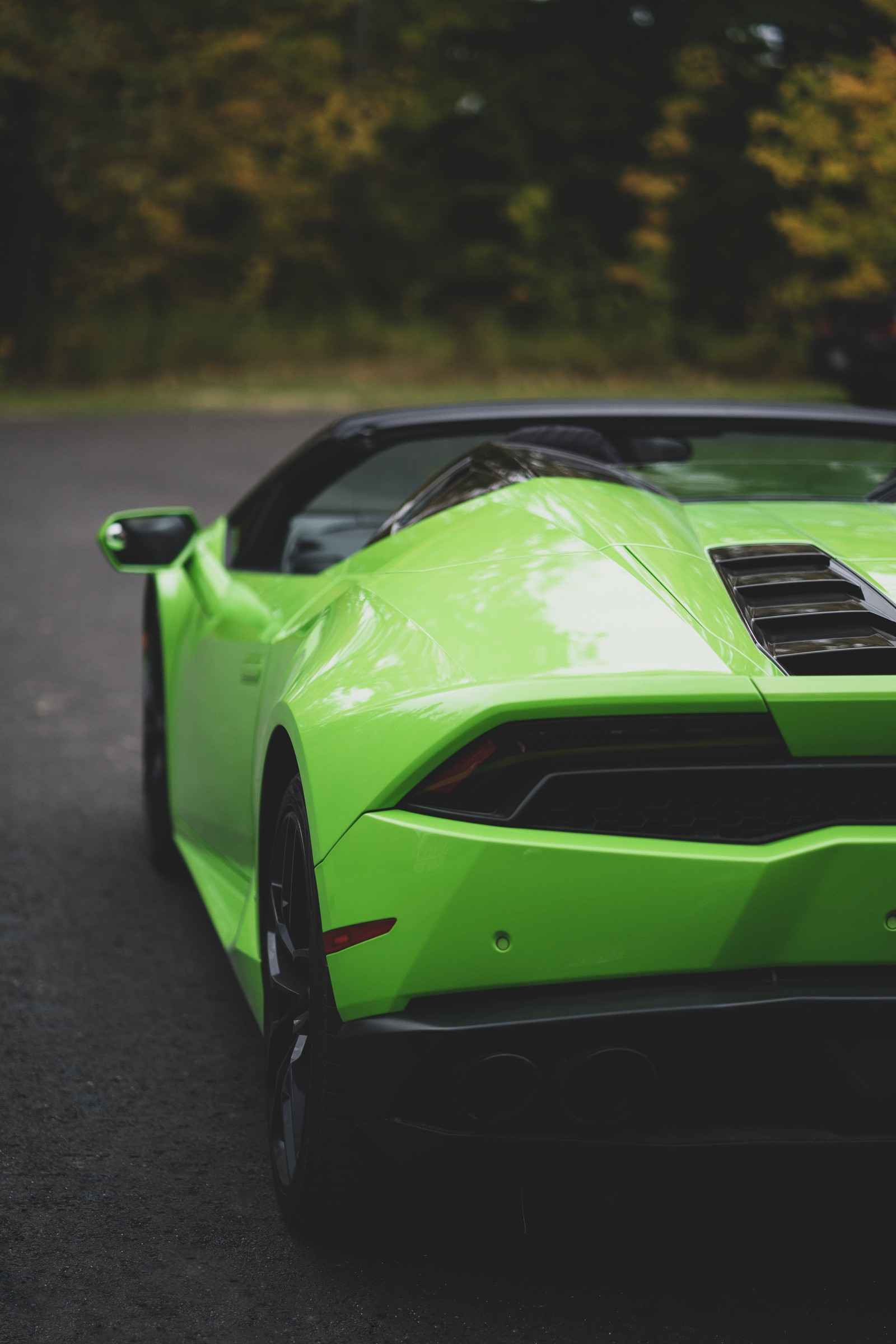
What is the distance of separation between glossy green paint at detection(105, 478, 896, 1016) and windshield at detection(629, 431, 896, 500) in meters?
1.18

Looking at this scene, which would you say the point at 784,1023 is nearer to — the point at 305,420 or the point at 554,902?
the point at 554,902

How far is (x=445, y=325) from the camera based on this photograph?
27.0 metres

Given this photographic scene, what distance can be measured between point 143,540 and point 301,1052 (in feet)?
6.30

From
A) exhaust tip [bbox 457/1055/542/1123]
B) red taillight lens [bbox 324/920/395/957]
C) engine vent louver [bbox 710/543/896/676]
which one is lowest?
exhaust tip [bbox 457/1055/542/1123]

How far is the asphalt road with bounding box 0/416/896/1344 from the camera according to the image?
2115 mm

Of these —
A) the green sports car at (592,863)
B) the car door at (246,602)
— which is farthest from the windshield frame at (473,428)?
the green sports car at (592,863)

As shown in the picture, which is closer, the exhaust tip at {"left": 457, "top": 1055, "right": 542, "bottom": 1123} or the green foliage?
the exhaust tip at {"left": 457, "top": 1055, "right": 542, "bottom": 1123}

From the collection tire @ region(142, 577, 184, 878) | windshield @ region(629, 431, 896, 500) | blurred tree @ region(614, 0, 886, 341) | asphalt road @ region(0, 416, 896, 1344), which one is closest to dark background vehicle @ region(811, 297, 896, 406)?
blurred tree @ region(614, 0, 886, 341)

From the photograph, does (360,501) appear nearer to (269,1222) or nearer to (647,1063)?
(269,1222)

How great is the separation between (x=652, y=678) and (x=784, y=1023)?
1.54 ft

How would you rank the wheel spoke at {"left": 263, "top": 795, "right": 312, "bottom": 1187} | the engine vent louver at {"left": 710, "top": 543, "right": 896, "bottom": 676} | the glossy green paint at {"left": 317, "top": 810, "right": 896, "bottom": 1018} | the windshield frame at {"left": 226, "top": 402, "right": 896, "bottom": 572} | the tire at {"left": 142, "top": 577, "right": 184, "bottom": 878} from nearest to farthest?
the glossy green paint at {"left": 317, "top": 810, "right": 896, "bottom": 1018} → the engine vent louver at {"left": 710, "top": 543, "right": 896, "bottom": 676} → the wheel spoke at {"left": 263, "top": 795, "right": 312, "bottom": 1187} → the windshield frame at {"left": 226, "top": 402, "right": 896, "bottom": 572} → the tire at {"left": 142, "top": 577, "right": 184, "bottom": 878}

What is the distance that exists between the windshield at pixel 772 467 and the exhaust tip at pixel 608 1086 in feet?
6.23

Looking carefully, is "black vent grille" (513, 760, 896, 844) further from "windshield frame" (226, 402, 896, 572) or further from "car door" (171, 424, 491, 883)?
"windshield frame" (226, 402, 896, 572)

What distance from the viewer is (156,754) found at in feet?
13.8
